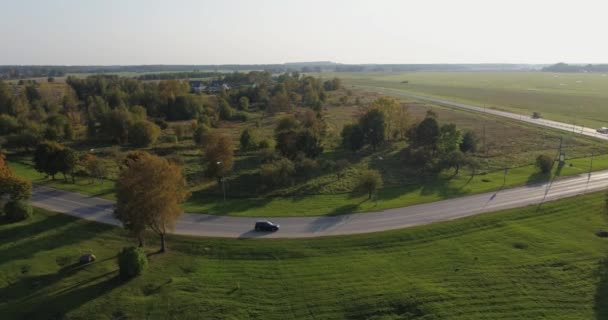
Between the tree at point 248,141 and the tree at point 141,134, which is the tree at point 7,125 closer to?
the tree at point 141,134

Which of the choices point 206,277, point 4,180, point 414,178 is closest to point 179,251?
point 206,277

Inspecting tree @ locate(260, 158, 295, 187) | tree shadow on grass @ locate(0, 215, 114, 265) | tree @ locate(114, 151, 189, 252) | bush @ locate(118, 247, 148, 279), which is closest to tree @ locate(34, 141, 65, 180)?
tree shadow on grass @ locate(0, 215, 114, 265)

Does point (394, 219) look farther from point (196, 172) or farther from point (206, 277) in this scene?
point (196, 172)

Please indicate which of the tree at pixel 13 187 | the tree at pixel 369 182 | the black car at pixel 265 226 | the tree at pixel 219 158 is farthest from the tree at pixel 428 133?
the tree at pixel 13 187

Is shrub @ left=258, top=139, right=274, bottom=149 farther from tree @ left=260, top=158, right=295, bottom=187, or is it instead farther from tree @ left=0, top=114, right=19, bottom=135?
tree @ left=0, top=114, right=19, bottom=135

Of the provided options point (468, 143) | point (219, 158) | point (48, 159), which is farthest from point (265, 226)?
point (468, 143)
